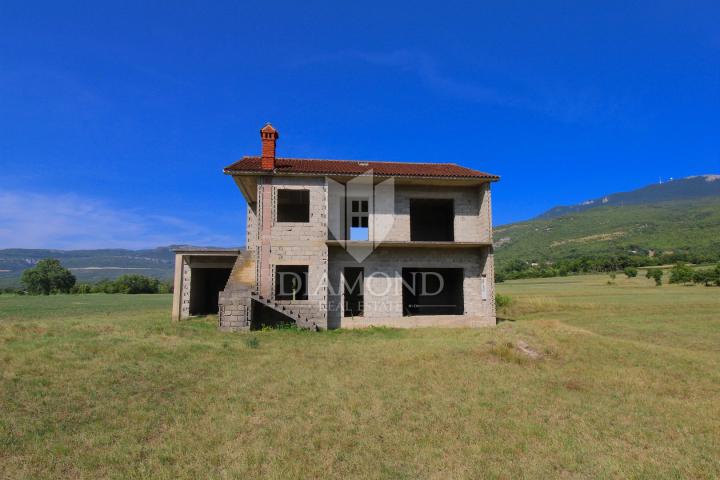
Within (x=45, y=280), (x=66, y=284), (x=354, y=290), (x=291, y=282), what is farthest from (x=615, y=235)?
(x=45, y=280)

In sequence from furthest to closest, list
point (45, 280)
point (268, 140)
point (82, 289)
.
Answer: point (45, 280) < point (82, 289) < point (268, 140)

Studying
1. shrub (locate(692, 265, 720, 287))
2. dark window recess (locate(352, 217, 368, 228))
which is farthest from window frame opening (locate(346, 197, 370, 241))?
shrub (locate(692, 265, 720, 287))

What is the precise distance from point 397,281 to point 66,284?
3593 inches

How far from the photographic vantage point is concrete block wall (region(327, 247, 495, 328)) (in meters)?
17.7

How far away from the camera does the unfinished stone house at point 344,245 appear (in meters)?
16.9

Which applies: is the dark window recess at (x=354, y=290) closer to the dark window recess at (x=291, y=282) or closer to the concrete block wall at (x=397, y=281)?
the dark window recess at (x=291, y=282)

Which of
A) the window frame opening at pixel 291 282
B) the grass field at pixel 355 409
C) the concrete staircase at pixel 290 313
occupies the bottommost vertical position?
the grass field at pixel 355 409

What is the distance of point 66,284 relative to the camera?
83188 mm

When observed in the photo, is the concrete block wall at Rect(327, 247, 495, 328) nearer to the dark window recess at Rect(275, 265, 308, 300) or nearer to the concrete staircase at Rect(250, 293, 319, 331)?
the concrete staircase at Rect(250, 293, 319, 331)

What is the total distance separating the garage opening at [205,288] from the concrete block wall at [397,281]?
8.75m

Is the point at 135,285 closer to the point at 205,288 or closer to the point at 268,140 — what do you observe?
the point at 205,288

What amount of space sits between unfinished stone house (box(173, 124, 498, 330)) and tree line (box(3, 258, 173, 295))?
211ft

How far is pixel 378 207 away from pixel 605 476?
48.7 feet

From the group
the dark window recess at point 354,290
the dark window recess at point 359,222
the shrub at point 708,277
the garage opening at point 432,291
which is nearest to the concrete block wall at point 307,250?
the dark window recess at point 359,222
